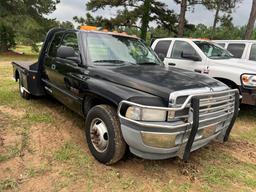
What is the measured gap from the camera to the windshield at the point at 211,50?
6.98 meters

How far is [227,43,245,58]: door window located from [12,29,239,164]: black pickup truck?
4.72 meters

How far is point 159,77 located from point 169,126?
927 mm

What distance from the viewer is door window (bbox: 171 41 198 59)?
7.18 m

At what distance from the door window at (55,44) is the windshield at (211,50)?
3.76 metres

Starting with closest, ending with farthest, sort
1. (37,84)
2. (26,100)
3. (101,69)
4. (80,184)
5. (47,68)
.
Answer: (80,184) < (101,69) < (47,68) < (37,84) < (26,100)

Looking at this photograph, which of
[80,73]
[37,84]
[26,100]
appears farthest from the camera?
[26,100]

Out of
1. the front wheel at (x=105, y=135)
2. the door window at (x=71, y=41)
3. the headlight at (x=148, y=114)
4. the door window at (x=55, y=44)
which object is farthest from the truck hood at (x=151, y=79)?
the door window at (x=55, y=44)

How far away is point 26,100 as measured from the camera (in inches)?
259

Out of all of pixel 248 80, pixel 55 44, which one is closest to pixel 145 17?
pixel 248 80

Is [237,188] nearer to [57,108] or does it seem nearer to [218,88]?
[218,88]

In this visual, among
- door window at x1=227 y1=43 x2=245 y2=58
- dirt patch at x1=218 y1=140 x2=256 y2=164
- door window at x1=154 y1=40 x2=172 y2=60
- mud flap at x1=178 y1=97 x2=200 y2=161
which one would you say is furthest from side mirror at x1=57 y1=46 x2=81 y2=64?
door window at x1=227 y1=43 x2=245 y2=58

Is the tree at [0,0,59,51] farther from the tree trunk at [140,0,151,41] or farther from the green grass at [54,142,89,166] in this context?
the green grass at [54,142,89,166]

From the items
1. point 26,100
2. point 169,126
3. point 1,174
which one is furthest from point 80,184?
point 26,100

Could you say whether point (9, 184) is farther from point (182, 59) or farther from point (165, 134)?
point (182, 59)
